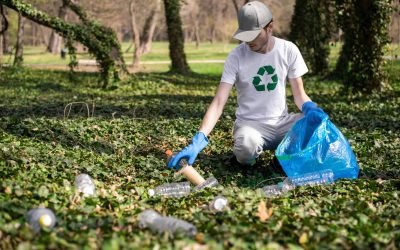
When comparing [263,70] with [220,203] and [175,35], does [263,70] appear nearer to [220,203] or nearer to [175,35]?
[220,203]

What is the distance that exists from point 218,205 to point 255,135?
1.79m

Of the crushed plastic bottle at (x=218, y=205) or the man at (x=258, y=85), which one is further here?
the man at (x=258, y=85)

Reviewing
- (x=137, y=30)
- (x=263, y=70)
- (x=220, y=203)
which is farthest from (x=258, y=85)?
(x=137, y=30)

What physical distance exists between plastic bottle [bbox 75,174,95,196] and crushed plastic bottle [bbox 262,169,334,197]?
147 centimetres

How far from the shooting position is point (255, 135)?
18.8ft

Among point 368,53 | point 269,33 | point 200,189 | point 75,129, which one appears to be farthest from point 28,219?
point 368,53

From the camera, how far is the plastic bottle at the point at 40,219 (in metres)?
3.40

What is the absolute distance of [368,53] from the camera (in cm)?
1247

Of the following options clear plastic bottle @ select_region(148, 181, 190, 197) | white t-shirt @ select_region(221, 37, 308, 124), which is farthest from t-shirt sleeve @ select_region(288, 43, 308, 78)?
clear plastic bottle @ select_region(148, 181, 190, 197)

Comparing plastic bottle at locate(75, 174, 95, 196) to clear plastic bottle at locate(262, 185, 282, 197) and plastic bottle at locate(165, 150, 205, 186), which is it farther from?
clear plastic bottle at locate(262, 185, 282, 197)

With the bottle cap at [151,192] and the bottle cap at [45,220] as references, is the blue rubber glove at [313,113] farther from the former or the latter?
the bottle cap at [45,220]

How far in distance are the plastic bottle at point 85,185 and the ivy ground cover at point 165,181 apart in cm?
8

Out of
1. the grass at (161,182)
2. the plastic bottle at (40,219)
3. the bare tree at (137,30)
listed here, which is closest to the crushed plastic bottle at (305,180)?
the grass at (161,182)

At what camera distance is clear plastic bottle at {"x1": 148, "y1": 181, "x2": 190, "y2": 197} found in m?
4.76
